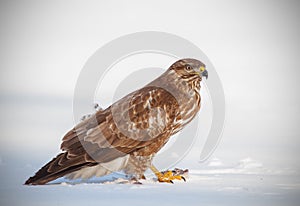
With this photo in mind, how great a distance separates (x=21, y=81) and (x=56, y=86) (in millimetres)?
178

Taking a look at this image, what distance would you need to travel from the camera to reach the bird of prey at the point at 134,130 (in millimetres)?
1827

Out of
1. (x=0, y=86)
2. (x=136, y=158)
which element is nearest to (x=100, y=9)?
(x=0, y=86)

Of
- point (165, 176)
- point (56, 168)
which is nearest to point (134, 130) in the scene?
point (165, 176)

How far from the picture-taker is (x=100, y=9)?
208cm

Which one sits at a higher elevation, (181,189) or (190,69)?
(190,69)

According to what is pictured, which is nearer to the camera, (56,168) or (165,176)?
(56,168)

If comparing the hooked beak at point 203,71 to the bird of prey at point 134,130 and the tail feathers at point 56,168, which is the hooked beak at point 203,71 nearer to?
the bird of prey at point 134,130

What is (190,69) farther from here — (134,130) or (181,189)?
(181,189)

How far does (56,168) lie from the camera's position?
1825 mm

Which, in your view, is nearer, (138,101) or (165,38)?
(138,101)

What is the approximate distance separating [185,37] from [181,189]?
2.43 feet

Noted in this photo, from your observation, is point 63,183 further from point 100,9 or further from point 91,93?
point 100,9

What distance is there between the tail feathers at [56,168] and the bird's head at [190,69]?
A: 0.59 meters

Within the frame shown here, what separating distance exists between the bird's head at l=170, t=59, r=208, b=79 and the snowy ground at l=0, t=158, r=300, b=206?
428 mm
